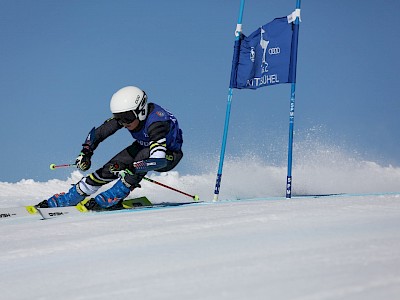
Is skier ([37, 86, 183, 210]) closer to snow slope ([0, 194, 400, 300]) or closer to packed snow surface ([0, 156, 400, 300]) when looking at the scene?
packed snow surface ([0, 156, 400, 300])

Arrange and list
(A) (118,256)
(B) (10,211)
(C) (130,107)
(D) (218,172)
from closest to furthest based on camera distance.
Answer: (A) (118,256) < (C) (130,107) < (B) (10,211) < (D) (218,172)

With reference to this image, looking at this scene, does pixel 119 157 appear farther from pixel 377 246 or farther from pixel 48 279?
pixel 377 246

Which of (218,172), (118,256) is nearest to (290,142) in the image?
(218,172)

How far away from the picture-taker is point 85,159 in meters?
6.96

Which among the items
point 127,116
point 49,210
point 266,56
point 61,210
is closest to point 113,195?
point 61,210

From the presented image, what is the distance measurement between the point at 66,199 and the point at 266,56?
138 inches

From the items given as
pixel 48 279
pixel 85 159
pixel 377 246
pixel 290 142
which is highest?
pixel 290 142

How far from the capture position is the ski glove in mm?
6910

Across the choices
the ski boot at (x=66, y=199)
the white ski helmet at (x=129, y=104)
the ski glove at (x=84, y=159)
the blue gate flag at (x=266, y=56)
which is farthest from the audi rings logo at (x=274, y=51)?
the ski boot at (x=66, y=199)

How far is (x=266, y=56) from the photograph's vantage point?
7.71m

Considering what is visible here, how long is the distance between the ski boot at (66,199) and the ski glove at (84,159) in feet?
0.91

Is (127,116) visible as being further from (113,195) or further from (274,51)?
(274,51)

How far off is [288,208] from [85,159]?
327 centimetres

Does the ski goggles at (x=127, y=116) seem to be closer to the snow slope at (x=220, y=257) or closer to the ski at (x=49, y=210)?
the ski at (x=49, y=210)
